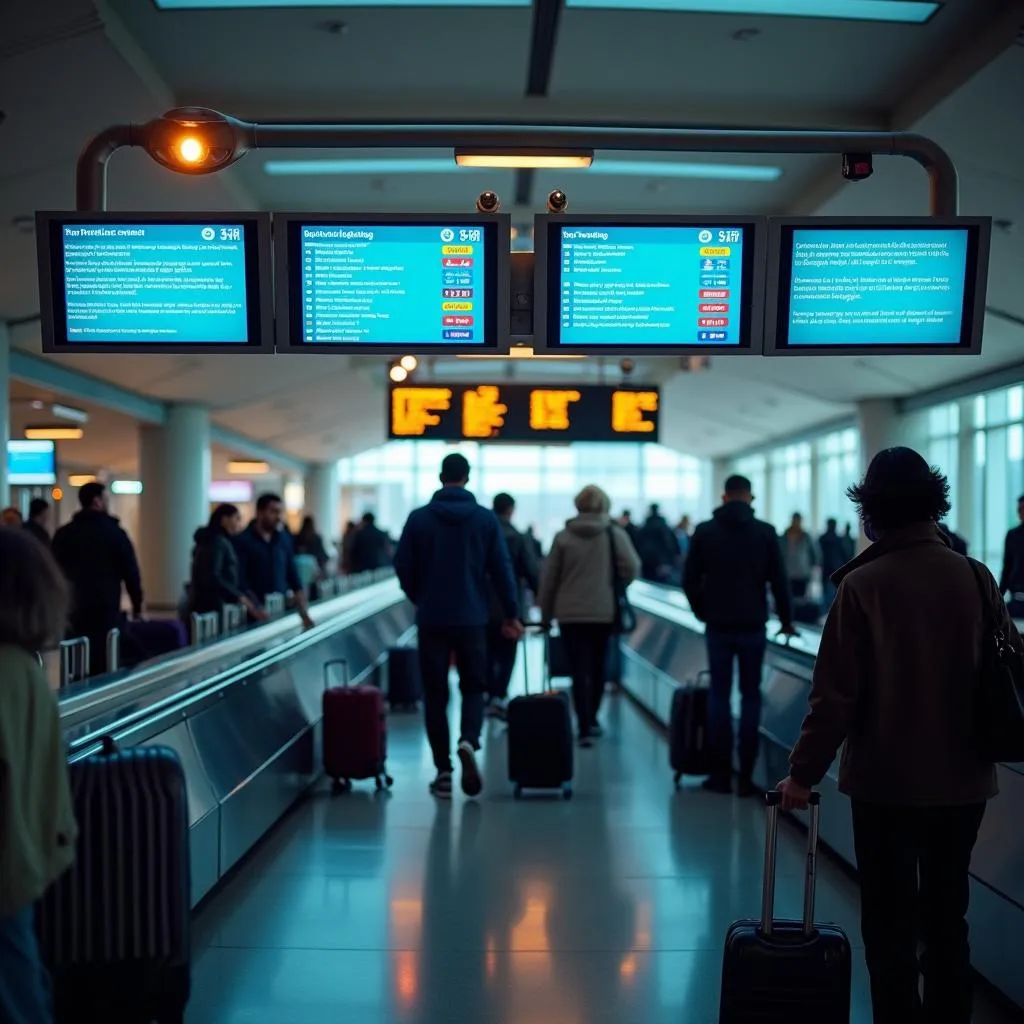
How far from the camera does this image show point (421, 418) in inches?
493

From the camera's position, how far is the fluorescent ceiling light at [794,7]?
7844 mm

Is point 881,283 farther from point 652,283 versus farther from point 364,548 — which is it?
point 364,548

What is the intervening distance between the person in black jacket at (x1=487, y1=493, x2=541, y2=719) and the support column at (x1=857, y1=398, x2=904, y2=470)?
12.0 metres

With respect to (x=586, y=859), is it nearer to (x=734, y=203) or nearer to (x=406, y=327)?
(x=406, y=327)

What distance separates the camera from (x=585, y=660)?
902cm

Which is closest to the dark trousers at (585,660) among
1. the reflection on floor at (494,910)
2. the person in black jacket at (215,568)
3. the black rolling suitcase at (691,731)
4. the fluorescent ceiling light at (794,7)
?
the black rolling suitcase at (691,731)

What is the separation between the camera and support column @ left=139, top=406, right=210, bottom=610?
2092 centimetres

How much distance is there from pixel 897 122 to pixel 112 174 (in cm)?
654

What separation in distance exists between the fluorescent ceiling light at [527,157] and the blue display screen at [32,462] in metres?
11.7

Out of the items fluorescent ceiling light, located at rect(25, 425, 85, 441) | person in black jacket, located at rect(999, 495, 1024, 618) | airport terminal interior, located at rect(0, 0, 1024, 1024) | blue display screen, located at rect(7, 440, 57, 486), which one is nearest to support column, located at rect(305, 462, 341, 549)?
fluorescent ceiling light, located at rect(25, 425, 85, 441)

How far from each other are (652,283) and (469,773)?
2.98 metres

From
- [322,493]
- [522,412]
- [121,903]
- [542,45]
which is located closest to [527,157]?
[121,903]

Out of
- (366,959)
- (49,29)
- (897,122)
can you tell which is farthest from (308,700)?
(897,122)

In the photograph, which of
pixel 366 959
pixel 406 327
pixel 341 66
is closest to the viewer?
pixel 366 959
